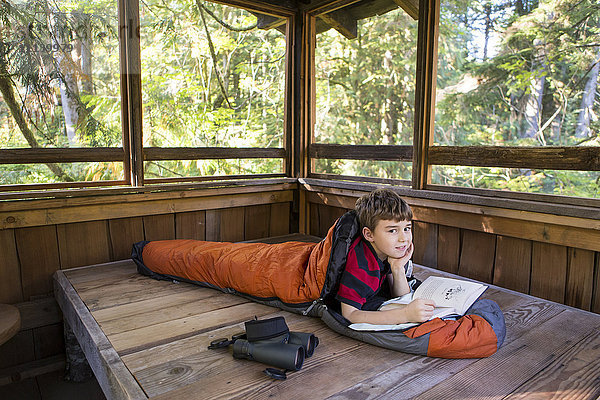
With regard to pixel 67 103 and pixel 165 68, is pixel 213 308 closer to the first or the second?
pixel 67 103

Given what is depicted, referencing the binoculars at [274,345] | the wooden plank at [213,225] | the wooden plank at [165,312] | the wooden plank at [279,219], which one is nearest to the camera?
the binoculars at [274,345]

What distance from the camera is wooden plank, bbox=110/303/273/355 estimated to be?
5.42ft

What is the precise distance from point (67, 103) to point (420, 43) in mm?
2227

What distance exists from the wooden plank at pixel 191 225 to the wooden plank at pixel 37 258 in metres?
0.77

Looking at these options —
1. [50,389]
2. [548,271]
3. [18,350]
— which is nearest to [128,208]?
[18,350]

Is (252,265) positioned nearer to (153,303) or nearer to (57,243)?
(153,303)

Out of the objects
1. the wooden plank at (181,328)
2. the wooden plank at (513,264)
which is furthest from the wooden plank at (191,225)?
the wooden plank at (513,264)

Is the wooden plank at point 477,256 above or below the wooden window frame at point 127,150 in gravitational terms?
below

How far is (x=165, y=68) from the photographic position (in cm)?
485

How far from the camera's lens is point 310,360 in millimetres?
1547

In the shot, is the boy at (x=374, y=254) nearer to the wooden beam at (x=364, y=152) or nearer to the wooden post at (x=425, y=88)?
the wooden post at (x=425, y=88)

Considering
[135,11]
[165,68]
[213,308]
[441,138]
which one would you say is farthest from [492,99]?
[213,308]

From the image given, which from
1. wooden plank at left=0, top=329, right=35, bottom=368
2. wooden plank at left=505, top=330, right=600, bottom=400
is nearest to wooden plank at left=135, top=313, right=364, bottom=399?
wooden plank at left=505, top=330, right=600, bottom=400

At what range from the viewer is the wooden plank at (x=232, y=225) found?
3.24 meters
